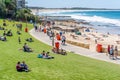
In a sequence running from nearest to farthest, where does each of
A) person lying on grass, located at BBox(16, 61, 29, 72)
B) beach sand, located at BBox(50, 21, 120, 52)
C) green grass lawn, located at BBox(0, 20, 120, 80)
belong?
green grass lawn, located at BBox(0, 20, 120, 80) < person lying on grass, located at BBox(16, 61, 29, 72) < beach sand, located at BBox(50, 21, 120, 52)

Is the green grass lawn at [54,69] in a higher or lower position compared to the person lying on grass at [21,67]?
lower

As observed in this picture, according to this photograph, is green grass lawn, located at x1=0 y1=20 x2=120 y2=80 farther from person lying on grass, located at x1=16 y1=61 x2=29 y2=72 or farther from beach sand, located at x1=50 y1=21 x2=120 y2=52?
beach sand, located at x1=50 y1=21 x2=120 y2=52

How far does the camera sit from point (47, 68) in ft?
74.9

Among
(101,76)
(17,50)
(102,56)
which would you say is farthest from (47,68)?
(102,56)

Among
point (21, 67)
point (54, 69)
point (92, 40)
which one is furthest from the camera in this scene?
point (92, 40)

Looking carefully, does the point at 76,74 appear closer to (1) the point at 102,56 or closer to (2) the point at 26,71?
(2) the point at 26,71

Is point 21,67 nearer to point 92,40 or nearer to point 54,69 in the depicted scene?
point 54,69

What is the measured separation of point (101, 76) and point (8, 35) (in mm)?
20250

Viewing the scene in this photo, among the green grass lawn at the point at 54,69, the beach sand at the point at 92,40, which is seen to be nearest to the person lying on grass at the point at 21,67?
the green grass lawn at the point at 54,69

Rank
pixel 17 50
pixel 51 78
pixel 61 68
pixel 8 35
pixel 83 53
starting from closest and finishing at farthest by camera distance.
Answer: pixel 51 78, pixel 61 68, pixel 17 50, pixel 83 53, pixel 8 35

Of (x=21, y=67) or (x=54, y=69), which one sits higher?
(x=21, y=67)

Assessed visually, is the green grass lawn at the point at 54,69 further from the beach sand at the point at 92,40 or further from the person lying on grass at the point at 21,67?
the beach sand at the point at 92,40

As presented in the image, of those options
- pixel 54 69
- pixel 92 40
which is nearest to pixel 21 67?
pixel 54 69

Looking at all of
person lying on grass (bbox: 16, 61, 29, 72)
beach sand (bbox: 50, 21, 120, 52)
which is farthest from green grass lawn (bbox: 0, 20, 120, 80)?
beach sand (bbox: 50, 21, 120, 52)
